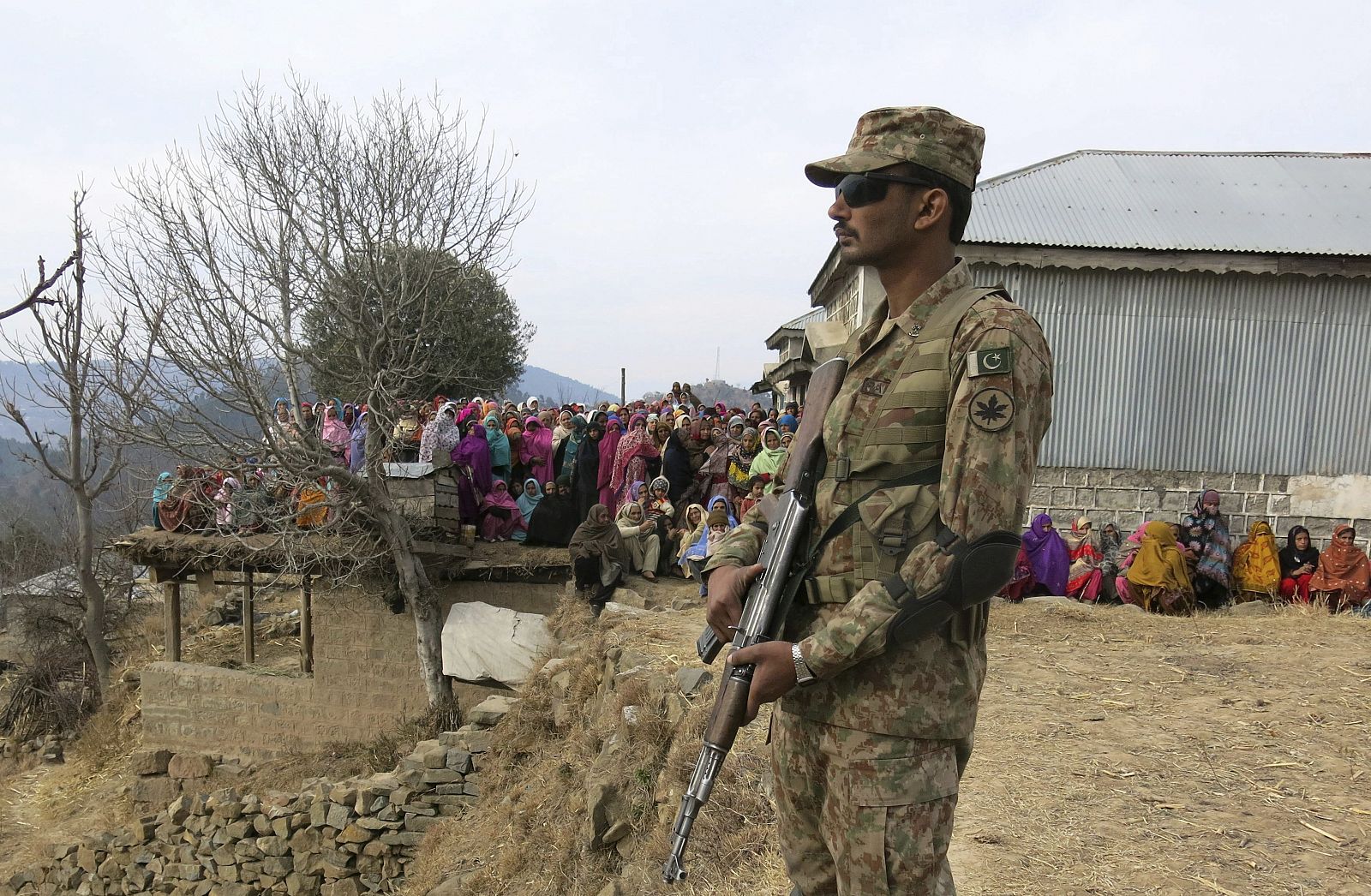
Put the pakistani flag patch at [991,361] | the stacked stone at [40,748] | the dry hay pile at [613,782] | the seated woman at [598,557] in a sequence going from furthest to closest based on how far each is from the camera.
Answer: the stacked stone at [40,748]
the seated woman at [598,557]
the dry hay pile at [613,782]
the pakistani flag patch at [991,361]

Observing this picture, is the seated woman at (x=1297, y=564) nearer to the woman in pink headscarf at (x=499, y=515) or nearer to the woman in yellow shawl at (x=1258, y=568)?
the woman in yellow shawl at (x=1258, y=568)

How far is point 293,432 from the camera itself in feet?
36.6

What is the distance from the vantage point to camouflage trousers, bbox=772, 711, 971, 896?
1765mm

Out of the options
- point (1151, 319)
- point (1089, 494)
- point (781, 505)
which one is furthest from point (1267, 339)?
point (781, 505)

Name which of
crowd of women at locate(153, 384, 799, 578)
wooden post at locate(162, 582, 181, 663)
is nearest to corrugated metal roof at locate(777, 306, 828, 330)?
crowd of women at locate(153, 384, 799, 578)

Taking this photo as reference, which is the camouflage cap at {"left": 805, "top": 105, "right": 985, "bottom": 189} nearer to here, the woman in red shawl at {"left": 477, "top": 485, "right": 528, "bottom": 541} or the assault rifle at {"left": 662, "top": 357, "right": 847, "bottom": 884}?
the assault rifle at {"left": 662, "top": 357, "right": 847, "bottom": 884}

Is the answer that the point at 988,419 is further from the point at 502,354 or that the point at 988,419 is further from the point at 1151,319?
the point at 502,354

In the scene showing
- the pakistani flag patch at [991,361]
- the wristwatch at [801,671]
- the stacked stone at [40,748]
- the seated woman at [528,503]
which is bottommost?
the stacked stone at [40,748]

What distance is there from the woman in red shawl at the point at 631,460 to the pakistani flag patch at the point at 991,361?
9.67 meters

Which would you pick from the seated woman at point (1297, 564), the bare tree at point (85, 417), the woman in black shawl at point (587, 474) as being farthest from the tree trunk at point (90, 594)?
the seated woman at point (1297, 564)

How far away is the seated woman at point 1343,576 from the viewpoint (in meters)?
8.27

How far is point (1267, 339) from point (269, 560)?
11971mm

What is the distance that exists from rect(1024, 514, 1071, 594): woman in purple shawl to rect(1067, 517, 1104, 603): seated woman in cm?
7

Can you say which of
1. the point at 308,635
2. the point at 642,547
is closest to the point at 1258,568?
the point at 642,547
